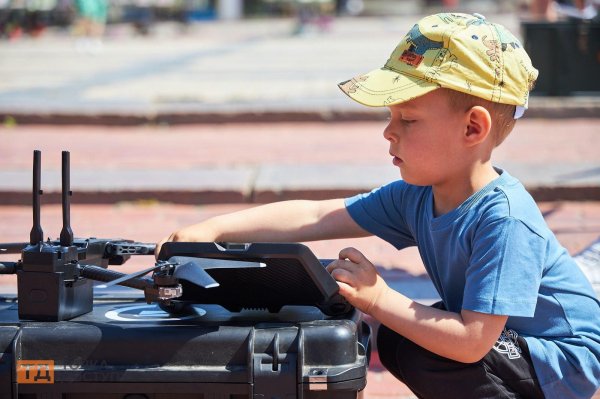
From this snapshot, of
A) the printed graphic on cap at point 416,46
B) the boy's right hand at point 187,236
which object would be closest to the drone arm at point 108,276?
the boy's right hand at point 187,236

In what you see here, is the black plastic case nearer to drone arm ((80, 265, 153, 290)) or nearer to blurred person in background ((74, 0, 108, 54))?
drone arm ((80, 265, 153, 290))

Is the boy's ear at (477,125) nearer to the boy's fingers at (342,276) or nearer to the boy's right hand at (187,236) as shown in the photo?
the boy's fingers at (342,276)

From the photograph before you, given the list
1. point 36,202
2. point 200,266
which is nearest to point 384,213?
point 200,266

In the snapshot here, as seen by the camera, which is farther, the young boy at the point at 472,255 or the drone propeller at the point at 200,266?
the young boy at the point at 472,255

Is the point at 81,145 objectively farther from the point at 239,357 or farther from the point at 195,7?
the point at 195,7

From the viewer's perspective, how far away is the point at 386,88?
7.33 feet

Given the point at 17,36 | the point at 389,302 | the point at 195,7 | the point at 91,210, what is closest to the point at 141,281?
the point at 389,302

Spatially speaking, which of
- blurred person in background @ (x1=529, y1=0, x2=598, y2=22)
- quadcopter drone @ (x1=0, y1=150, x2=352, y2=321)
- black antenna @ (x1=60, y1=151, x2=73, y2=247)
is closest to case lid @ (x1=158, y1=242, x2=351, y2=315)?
quadcopter drone @ (x1=0, y1=150, x2=352, y2=321)

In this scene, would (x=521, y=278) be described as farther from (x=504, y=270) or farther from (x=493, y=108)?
(x=493, y=108)

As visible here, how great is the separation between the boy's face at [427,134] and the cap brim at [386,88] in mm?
53

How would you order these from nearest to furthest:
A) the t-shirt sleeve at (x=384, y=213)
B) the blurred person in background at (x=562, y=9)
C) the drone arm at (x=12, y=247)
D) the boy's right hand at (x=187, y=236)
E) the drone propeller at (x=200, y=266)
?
the drone propeller at (x=200, y=266) < the drone arm at (x=12, y=247) < the boy's right hand at (x=187, y=236) < the t-shirt sleeve at (x=384, y=213) < the blurred person in background at (x=562, y=9)

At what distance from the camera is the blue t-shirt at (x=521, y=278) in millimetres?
2121

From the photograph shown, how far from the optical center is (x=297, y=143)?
7.80 meters

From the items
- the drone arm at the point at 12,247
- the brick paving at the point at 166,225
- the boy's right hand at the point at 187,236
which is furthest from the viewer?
the brick paving at the point at 166,225
